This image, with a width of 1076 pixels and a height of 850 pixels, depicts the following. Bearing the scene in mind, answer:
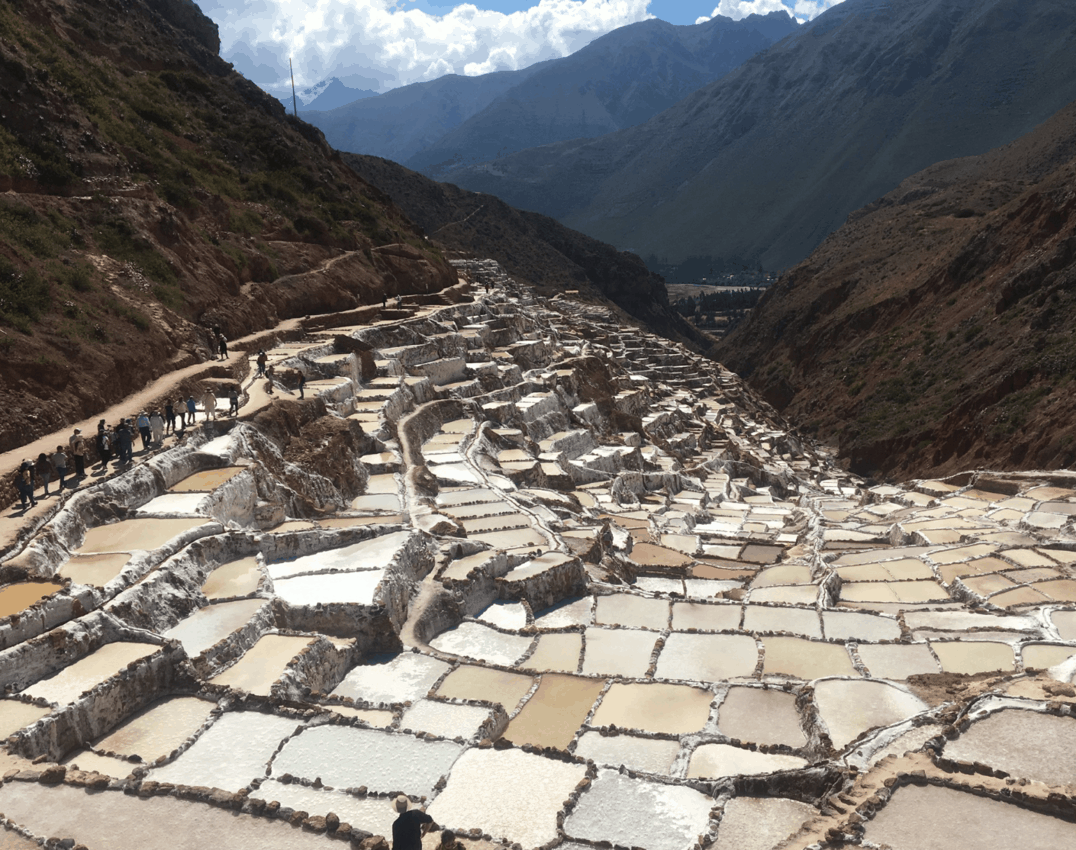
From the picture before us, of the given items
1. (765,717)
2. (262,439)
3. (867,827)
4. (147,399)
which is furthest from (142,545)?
(867,827)

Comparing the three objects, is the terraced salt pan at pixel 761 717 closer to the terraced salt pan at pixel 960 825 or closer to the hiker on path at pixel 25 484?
the terraced salt pan at pixel 960 825

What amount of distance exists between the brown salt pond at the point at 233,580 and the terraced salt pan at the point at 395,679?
217cm

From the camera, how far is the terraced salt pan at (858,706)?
31.2 feet

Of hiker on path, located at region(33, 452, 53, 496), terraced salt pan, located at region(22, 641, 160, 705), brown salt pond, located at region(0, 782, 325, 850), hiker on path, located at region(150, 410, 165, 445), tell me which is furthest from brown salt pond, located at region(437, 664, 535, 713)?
hiker on path, located at region(150, 410, 165, 445)

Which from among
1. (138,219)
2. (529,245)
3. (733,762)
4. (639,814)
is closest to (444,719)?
(639,814)

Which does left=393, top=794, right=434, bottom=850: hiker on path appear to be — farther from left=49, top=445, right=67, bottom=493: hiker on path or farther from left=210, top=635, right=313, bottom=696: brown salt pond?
left=49, top=445, right=67, bottom=493: hiker on path

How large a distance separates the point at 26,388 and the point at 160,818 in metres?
11.1

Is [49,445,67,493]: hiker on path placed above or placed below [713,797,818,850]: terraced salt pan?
above

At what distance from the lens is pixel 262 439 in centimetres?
1745

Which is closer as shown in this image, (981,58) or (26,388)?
(26,388)

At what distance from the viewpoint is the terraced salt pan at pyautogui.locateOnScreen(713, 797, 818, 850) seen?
7.68m

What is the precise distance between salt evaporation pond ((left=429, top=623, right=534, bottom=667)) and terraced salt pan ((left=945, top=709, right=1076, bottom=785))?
6.13 m

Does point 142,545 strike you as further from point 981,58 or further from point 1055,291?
point 981,58

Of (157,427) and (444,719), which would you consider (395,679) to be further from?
(157,427)
